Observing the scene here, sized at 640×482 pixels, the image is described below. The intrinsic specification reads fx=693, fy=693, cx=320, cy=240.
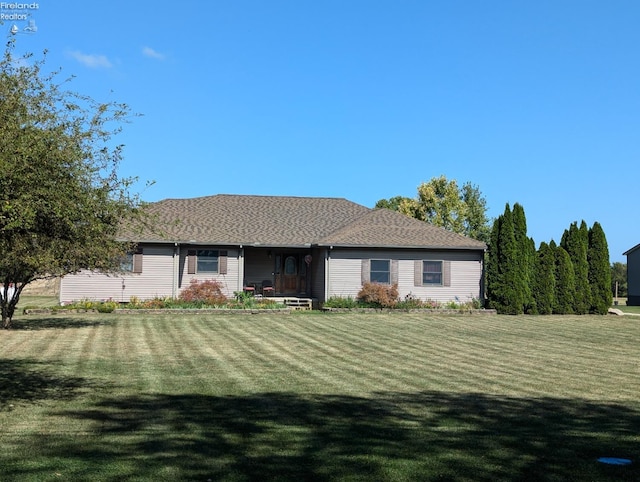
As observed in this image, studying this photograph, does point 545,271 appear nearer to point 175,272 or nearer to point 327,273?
point 327,273

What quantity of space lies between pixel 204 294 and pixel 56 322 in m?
7.54

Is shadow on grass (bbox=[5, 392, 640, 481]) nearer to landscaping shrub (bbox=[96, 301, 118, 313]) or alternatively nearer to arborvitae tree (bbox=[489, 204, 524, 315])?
landscaping shrub (bbox=[96, 301, 118, 313])

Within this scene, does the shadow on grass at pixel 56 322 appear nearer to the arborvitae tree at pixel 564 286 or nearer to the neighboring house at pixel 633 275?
the arborvitae tree at pixel 564 286

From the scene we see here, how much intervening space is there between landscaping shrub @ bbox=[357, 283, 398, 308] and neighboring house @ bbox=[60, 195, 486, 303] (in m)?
0.74

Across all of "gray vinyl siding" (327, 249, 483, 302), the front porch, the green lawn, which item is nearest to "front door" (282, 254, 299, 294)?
the front porch

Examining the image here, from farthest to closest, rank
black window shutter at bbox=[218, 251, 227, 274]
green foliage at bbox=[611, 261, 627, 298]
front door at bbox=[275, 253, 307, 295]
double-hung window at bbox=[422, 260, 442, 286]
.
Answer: green foliage at bbox=[611, 261, 627, 298]
front door at bbox=[275, 253, 307, 295]
double-hung window at bbox=[422, 260, 442, 286]
black window shutter at bbox=[218, 251, 227, 274]

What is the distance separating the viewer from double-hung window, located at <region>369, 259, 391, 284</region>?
30.6 meters

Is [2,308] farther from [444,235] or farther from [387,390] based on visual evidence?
[444,235]

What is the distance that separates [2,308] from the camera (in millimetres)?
20250

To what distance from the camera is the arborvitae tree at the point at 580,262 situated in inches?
1220

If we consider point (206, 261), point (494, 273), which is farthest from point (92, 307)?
point (494, 273)

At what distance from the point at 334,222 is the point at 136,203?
708 inches

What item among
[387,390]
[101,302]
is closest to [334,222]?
[101,302]

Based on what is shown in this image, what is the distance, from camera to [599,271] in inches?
1235
